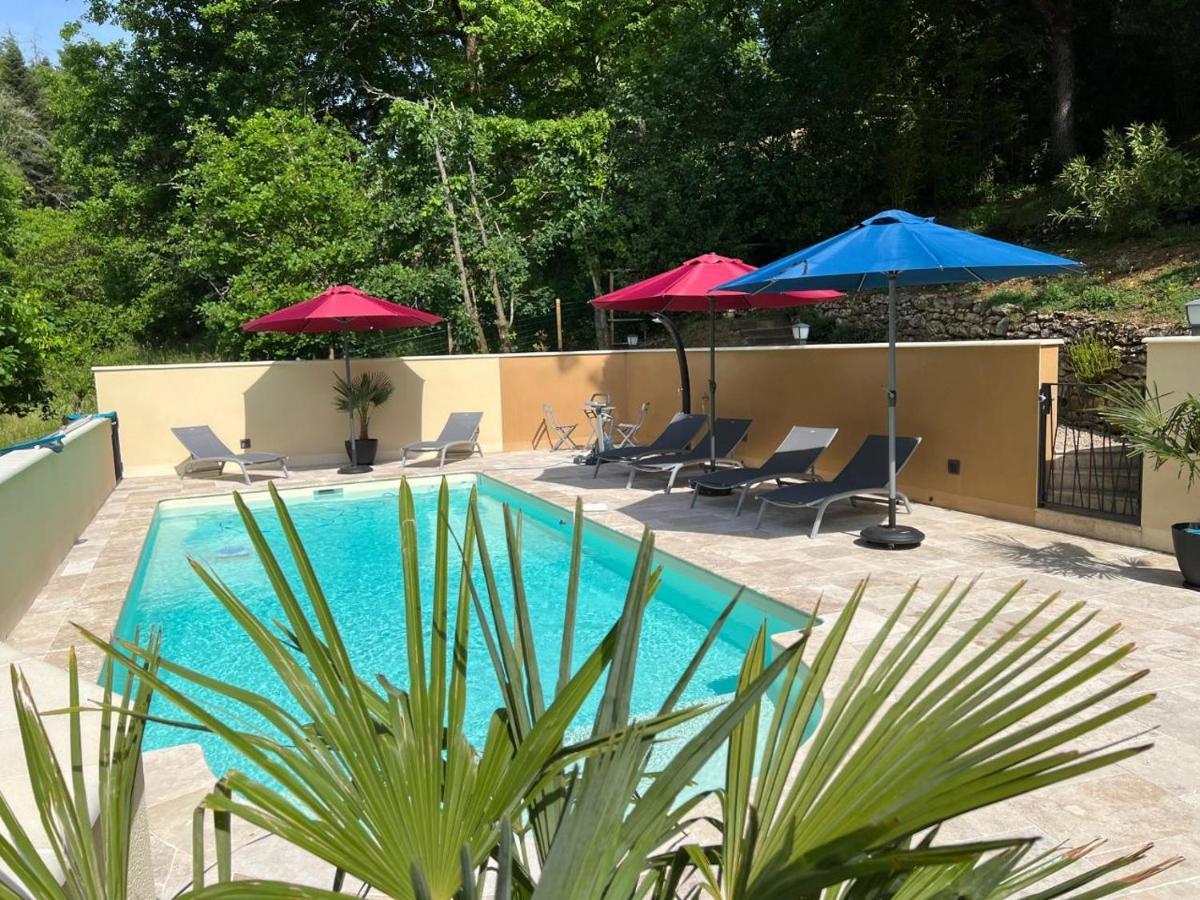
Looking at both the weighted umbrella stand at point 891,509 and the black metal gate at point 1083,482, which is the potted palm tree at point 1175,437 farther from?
the weighted umbrella stand at point 891,509

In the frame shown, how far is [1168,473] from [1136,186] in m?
9.11

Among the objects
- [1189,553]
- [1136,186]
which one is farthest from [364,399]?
[1136,186]

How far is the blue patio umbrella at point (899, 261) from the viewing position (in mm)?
6078

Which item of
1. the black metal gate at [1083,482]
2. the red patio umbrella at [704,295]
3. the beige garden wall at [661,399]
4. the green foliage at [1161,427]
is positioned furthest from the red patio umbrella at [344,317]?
the green foliage at [1161,427]

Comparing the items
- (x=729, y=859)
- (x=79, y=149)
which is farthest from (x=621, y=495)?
(x=79, y=149)

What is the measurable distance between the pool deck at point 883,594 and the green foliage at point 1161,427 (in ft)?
2.53

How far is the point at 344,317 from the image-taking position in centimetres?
1160

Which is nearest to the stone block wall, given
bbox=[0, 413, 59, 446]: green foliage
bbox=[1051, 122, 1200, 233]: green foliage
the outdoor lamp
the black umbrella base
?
bbox=[1051, 122, 1200, 233]: green foliage

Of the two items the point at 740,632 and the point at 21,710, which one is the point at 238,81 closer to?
the point at 740,632

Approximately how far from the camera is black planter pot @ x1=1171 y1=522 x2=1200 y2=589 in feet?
17.5

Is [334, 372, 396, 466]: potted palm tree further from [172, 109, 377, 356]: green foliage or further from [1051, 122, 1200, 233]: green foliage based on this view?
[1051, 122, 1200, 233]: green foliage

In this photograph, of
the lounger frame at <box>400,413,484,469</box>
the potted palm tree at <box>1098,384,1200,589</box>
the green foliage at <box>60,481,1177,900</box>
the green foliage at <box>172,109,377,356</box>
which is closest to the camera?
the green foliage at <box>60,481,1177,900</box>

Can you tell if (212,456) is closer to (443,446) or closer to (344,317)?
(344,317)

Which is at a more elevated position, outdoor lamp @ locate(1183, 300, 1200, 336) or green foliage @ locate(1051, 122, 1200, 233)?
green foliage @ locate(1051, 122, 1200, 233)
